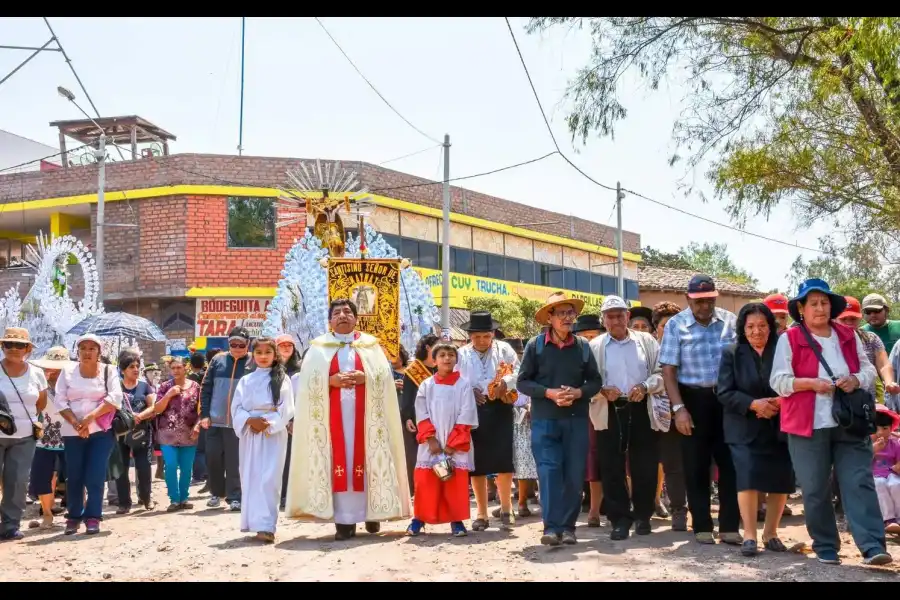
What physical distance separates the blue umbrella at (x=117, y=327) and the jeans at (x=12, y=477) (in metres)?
9.30

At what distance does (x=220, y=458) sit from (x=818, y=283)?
6865mm

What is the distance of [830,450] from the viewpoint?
Result: 717 cm

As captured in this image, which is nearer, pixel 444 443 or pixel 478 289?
pixel 444 443

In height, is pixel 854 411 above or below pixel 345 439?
above

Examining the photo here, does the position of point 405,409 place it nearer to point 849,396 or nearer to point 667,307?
point 667,307

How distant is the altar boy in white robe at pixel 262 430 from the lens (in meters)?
8.98

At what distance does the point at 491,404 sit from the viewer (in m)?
9.73

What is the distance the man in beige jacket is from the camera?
8477mm

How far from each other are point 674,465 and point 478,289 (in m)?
29.1

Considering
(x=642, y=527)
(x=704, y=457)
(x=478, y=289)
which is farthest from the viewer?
(x=478, y=289)

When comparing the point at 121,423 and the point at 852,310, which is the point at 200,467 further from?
the point at 852,310

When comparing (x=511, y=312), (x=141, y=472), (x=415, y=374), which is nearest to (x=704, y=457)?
(x=415, y=374)

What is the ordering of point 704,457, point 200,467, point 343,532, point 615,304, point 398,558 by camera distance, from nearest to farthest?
point 398,558 < point 704,457 < point 615,304 < point 343,532 < point 200,467

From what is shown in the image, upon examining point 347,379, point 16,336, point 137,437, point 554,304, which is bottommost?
point 137,437
